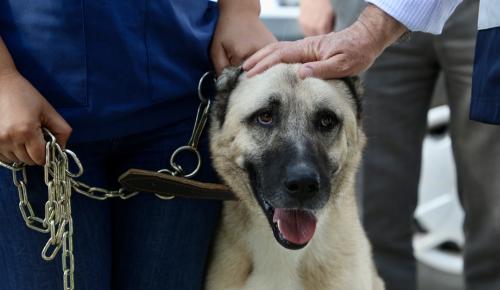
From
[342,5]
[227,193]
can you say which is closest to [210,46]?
[227,193]

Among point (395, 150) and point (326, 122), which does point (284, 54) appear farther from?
point (395, 150)

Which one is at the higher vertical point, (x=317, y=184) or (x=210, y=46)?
(x=210, y=46)

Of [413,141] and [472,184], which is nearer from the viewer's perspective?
[472,184]

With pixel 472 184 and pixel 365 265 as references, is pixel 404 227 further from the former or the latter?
pixel 365 265

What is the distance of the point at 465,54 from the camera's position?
3260 millimetres

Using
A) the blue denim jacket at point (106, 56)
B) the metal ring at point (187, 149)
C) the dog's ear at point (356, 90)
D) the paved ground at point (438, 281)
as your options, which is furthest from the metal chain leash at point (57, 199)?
the paved ground at point (438, 281)

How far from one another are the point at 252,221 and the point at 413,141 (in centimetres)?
138

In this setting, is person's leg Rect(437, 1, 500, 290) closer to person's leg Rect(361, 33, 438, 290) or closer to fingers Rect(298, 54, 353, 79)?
person's leg Rect(361, 33, 438, 290)

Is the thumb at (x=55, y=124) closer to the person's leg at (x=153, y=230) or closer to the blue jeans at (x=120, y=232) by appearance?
the blue jeans at (x=120, y=232)

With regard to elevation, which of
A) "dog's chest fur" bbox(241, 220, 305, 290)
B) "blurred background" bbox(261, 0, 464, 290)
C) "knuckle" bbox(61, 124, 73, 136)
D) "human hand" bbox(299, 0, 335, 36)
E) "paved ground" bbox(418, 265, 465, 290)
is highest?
"knuckle" bbox(61, 124, 73, 136)

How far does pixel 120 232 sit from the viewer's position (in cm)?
222

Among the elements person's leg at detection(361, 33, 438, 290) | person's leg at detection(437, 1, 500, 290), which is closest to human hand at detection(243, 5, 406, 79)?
person's leg at detection(437, 1, 500, 290)

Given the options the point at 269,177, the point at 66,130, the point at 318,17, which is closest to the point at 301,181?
the point at 269,177

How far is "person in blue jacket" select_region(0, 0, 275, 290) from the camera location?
1.92 metres
